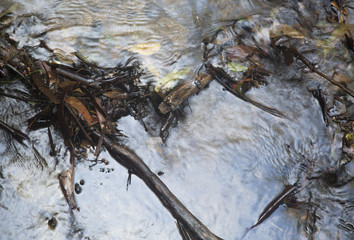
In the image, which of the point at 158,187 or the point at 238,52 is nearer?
the point at 158,187

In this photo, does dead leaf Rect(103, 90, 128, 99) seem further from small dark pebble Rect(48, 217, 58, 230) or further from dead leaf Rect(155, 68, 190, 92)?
small dark pebble Rect(48, 217, 58, 230)

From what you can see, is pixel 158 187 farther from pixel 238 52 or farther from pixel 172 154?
pixel 238 52

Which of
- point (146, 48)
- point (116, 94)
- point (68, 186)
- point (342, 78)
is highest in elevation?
point (146, 48)

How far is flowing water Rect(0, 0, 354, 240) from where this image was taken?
1.70 m

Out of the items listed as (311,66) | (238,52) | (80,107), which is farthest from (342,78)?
(80,107)

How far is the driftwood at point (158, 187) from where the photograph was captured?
5.55ft

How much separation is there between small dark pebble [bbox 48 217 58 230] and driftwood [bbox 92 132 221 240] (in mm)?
525

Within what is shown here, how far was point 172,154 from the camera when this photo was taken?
72.7 inches

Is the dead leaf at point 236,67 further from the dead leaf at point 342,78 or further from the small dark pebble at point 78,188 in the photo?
the small dark pebble at point 78,188

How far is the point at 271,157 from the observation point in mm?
1891

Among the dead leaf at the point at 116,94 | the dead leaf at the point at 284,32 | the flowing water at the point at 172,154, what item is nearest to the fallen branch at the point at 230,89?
the flowing water at the point at 172,154

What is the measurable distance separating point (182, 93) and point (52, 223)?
47.5 inches

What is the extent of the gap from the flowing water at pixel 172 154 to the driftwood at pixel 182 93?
0.19 ft

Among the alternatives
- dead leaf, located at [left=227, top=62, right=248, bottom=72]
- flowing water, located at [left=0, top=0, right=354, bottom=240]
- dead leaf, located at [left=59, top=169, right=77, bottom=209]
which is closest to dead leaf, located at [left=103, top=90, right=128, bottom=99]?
flowing water, located at [left=0, top=0, right=354, bottom=240]
